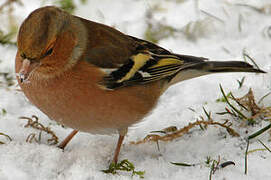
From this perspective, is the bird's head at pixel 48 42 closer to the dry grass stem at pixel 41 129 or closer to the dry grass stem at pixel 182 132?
the dry grass stem at pixel 41 129

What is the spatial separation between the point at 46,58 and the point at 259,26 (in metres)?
3.35

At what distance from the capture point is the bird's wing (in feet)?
12.5

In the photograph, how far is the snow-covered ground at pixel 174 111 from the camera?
3381 mm

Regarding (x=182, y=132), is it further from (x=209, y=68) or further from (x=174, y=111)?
(x=209, y=68)

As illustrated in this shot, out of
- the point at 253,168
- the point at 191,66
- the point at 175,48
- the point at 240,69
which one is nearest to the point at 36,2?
the point at 175,48

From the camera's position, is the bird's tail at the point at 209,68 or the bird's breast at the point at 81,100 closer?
the bird's breast at the point at 81,100

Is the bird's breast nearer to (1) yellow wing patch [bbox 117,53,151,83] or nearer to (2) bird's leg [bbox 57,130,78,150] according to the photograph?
(1) yellow wing patch [bbox 117,53,151,83]

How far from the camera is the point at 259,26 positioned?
5723 millimetres

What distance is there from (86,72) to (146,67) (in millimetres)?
717

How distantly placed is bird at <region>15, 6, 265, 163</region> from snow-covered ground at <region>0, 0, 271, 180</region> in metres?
0.26

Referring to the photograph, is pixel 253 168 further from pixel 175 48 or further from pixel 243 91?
pixel 175 48

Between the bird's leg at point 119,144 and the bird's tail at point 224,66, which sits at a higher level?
the bird's tail at point 224,66

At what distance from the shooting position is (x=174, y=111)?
14.5 ft

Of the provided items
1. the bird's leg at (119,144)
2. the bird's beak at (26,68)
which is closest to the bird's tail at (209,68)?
the bird's leg at (119,144)
